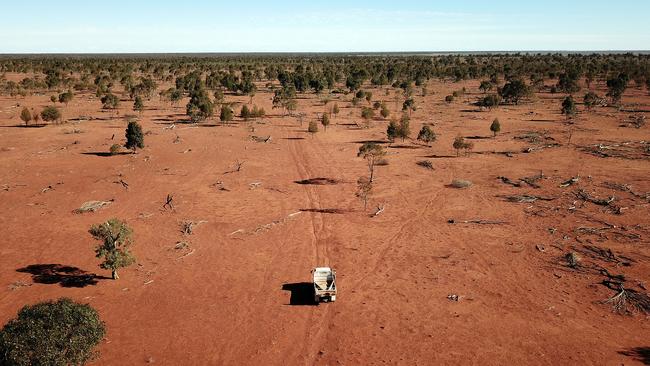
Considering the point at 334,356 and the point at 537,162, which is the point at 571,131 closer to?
the point at 537,162

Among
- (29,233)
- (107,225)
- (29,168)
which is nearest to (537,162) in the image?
(107,225)

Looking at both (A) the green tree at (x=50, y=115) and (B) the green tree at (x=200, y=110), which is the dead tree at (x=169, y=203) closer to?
(B) the green tree at (x=200, y=110)

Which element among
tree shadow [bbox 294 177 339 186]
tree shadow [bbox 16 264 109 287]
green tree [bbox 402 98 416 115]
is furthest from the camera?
green tree [bbox 402 98 416 115]

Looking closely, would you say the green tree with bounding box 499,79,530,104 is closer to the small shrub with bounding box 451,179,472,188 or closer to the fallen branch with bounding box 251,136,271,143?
the fallen branch with bounding box 251,136,271,143

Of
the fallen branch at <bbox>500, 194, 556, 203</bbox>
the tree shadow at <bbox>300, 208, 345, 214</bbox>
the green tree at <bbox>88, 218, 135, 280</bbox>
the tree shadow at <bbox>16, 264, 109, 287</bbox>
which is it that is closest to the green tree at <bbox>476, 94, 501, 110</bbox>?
the fallen branch at <bbox>500, 194, 556, 203</bbox>

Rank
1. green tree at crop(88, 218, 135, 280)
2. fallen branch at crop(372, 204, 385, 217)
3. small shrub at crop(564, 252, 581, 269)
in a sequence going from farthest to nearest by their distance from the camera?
fallen branch at crop(372, 204, 385, 217) < small shrub at crop(564, 252, 581, 269) < green tree at crop(88, 218, 135, 280)

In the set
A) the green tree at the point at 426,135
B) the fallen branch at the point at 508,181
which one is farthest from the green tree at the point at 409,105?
the fallen branch at the point at 508,181

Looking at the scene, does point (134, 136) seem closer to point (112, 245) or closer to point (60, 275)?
point (60, 275)
